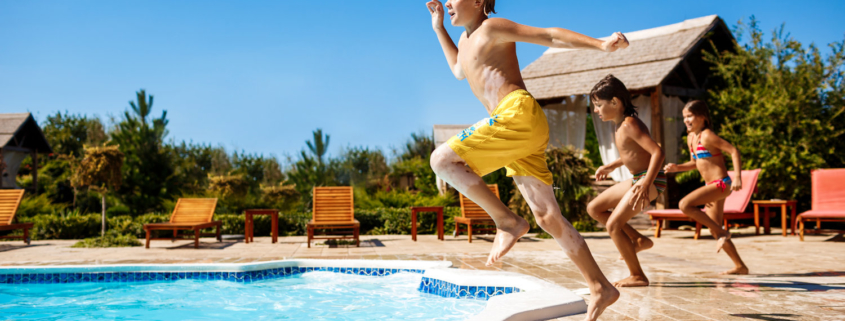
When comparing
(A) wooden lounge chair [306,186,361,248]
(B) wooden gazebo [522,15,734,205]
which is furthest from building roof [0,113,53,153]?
(B) wooden gazebo [522,15,734,205]

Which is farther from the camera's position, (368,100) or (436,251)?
(368,100)

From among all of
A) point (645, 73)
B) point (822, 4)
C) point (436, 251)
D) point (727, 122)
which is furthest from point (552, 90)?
point (436, 251)

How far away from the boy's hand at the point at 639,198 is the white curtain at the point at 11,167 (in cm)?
2297

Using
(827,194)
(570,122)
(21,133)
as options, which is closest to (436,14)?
(827,194)

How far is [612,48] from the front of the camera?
2.11m

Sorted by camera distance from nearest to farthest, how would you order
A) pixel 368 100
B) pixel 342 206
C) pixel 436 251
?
pixel 436 251 < pixel 342 206 < pixel 368 100

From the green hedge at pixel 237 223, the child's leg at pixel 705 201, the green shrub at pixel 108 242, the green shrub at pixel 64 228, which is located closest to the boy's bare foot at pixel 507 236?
the child's leg at pixel 705 201

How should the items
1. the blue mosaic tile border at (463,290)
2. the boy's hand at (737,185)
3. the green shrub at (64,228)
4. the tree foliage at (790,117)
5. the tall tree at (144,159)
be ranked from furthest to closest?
the tall tree at (144,159), the tree foliage at (790,117), the green shrub at (64,228), the boy's hand at (737,185), the blue mosaic tile border at (463,290)

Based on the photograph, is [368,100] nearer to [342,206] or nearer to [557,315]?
[342,206]

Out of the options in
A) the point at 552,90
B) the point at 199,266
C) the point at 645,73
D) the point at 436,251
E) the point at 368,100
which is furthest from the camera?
the point at 368,100

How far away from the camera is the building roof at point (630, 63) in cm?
1298

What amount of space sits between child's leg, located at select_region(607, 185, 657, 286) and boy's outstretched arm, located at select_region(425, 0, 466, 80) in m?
1.68

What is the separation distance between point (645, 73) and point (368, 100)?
34647 mm

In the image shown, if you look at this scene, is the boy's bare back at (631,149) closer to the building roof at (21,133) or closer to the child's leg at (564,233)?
the child's leg at (564,233)
